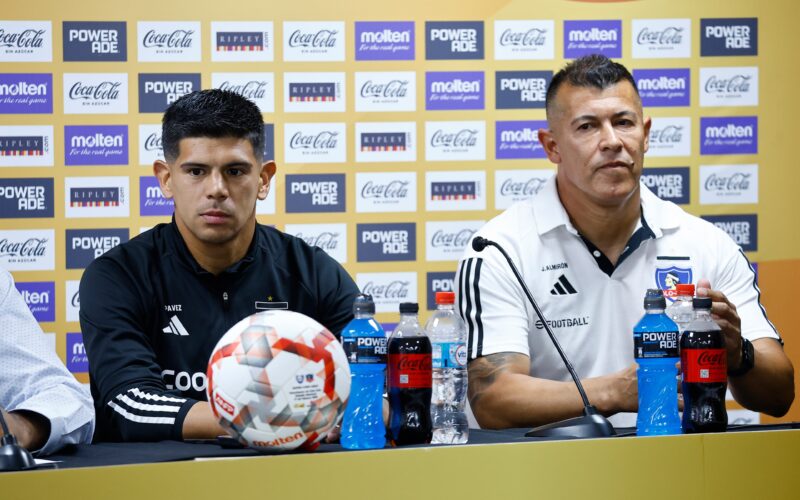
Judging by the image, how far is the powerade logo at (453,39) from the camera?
3.68 metres

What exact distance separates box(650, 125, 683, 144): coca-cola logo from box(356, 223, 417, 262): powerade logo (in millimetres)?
1035

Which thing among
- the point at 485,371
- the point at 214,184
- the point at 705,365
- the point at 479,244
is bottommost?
the point at 485,371

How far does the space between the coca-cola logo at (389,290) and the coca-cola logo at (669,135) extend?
3.80ft

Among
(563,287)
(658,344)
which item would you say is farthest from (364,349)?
(563,287)

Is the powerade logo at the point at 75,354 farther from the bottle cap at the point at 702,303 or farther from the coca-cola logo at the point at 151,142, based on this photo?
the bottle cap at the point at 702,303

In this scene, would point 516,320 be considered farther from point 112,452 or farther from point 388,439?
point 112,452

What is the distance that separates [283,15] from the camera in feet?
11.9

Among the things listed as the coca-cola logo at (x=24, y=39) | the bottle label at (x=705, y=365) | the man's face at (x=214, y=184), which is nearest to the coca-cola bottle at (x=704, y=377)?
the bottle label at (x=705, y=365)

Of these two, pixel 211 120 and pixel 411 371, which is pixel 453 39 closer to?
pixel 211 120

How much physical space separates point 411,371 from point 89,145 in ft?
8.05

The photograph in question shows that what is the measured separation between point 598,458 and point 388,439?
0.37 metres

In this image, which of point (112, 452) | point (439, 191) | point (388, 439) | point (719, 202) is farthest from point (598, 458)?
point (719, 202)

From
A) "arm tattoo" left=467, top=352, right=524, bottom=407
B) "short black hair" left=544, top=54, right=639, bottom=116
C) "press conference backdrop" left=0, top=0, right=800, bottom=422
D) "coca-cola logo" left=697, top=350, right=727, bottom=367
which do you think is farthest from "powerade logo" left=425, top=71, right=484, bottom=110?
"coca-cola logo" left=697, top=350, right=727, bottom=367

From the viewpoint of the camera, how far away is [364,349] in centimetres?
151
